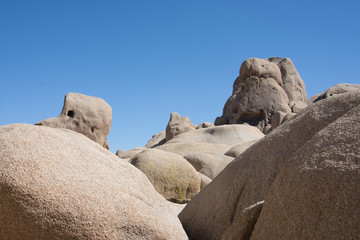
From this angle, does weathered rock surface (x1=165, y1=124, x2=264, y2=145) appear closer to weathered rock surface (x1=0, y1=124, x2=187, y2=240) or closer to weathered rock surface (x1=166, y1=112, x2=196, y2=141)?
weathered rock surface (x1=166, y1=112, x2=196, y2=141)

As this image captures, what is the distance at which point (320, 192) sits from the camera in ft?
7.06

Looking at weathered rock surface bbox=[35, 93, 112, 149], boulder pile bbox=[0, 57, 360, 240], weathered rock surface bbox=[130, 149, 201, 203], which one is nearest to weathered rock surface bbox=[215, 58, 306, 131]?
weathered rock surface bbox=[35, 93, 112, 149]

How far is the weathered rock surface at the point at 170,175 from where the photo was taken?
6.81 metres

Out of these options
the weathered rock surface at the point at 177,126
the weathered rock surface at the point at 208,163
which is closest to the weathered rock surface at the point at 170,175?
the weathered rock surface at the point at 208,163

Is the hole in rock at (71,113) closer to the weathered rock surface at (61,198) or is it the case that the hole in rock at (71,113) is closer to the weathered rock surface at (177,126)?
the weathered rock surface at (177,126)

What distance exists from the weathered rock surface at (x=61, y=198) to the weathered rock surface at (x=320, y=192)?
0.98 metres

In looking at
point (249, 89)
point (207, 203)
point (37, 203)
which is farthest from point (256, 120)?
point (37, 203)

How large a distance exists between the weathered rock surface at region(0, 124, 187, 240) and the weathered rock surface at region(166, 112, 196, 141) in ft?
60.8

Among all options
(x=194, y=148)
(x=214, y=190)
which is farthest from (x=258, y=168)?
(x=194, y=148)

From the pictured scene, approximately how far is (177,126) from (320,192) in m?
19.9

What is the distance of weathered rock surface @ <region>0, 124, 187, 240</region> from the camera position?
269 centimetres

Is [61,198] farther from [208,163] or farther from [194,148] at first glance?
[194,148]

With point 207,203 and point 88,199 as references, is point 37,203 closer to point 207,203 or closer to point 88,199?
point 88,199

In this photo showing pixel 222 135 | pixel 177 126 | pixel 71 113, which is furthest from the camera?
pixel 177 126
